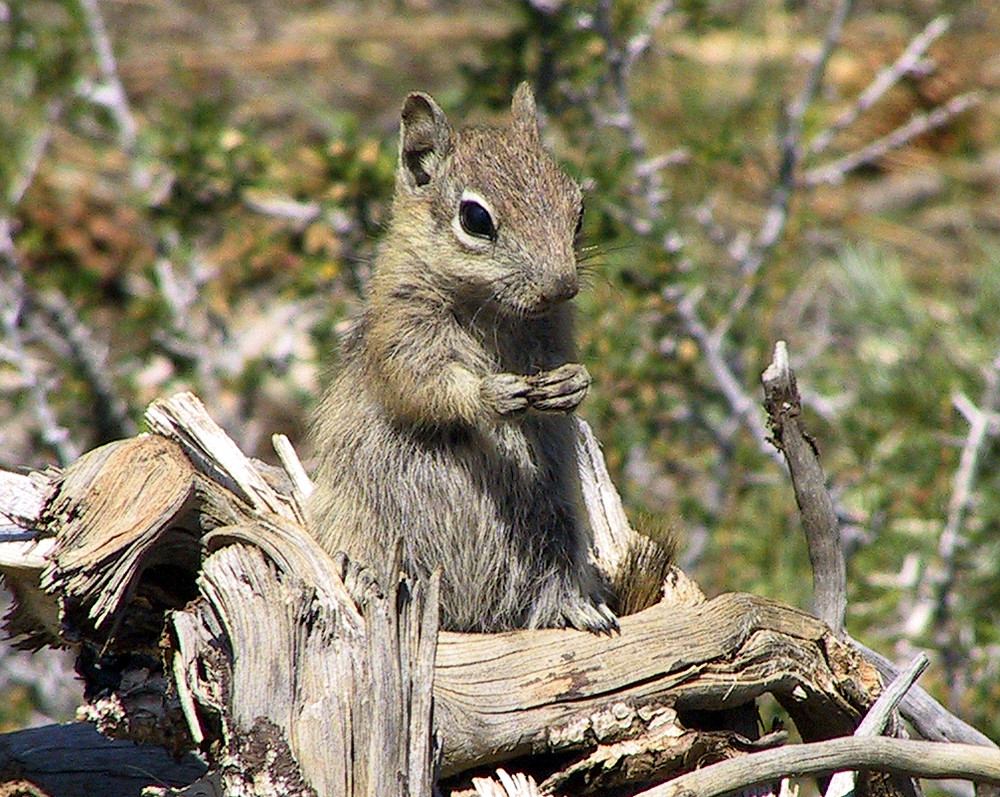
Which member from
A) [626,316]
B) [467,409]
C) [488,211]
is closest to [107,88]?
[626,316]

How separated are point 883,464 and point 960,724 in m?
2.44

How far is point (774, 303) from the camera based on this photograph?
18.2 ft

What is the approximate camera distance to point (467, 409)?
3.21 metres

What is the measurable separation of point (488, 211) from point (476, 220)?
0.05m

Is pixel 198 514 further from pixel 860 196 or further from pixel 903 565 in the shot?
pixel 860 196

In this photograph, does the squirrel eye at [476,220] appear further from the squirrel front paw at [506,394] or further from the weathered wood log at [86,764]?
the weathered wood log at [86,764]

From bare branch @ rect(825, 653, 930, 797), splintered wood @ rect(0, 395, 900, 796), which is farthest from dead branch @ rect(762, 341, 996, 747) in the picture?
bare branch @ rect(825, 653, 930, 797)

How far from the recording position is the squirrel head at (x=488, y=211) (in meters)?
3.09

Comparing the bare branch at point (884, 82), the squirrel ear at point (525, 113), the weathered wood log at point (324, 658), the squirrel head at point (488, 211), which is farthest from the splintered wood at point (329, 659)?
the bare branch at point (884, 82)

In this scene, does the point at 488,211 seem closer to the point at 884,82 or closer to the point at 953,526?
the point at 953,526

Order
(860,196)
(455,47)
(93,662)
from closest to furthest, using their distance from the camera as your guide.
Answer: (93,662), (860,196), (455,47)

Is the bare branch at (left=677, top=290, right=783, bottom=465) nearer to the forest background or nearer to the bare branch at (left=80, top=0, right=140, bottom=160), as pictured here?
the forest background

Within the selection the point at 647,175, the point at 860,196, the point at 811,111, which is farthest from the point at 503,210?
the point at 860,196

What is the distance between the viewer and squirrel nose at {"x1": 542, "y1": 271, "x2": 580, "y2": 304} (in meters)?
3.03
